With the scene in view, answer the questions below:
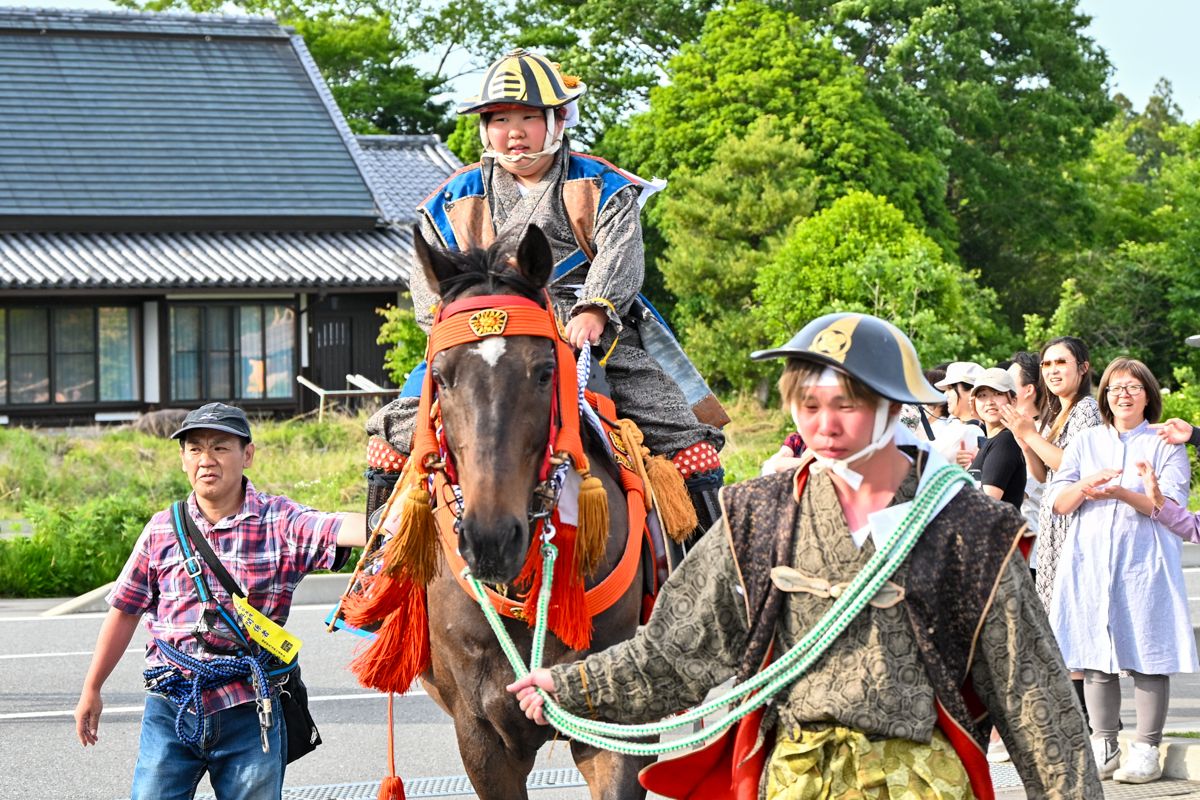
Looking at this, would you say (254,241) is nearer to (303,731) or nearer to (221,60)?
(221,60)

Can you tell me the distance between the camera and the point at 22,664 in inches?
438

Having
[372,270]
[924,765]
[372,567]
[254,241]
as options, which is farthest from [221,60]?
[924,765]

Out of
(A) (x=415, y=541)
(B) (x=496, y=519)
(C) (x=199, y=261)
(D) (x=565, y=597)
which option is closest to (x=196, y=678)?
(A) (x=415, y=541)

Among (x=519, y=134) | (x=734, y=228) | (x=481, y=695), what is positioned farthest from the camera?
(x=734, y=228)

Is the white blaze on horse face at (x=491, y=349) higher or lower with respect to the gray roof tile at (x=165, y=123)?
lower

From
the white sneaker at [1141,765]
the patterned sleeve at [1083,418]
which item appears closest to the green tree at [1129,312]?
the patterned sleeve at [1083,418]

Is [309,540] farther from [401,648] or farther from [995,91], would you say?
[995,91]

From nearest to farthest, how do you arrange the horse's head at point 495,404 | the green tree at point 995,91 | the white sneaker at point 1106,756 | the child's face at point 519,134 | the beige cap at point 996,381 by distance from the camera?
the horse's head at point 495,404
the child's face at point 519,134
the white sneaker at point 1106,756
the beige cap at point 996,381
the green tree at point 995,91

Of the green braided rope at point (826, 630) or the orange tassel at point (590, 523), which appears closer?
the green braided rope at point (826, 630)

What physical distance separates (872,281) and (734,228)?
8.84 meters

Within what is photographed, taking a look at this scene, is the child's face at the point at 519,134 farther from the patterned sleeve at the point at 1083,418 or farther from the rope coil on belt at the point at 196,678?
the patterned sleeve at the point at 1083,418

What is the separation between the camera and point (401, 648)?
532 centimetres

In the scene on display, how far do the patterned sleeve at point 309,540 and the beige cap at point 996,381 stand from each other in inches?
162

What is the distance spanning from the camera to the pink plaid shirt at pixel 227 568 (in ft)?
17.4
